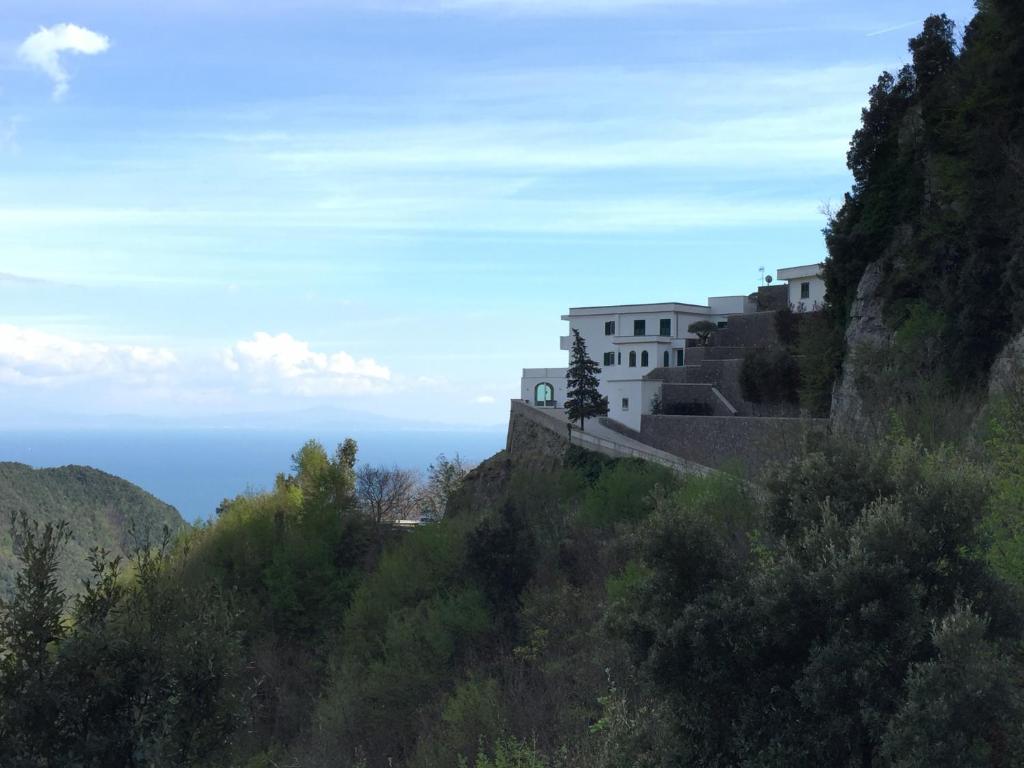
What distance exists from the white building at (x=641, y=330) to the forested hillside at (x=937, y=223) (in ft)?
36.5

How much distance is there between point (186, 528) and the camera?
2004 inches

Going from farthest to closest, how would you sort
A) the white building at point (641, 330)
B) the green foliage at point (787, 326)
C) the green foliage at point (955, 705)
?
the white building at point (641, 330) < the green foliage at point (787, 326) < the green foliage at point (955, 705)

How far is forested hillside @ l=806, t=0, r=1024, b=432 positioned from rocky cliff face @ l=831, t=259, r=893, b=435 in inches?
4.8

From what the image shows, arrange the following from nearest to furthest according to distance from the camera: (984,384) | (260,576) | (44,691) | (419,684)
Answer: (44,691), (984,384), (419,684), (260,576)

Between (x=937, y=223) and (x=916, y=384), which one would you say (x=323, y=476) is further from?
(x=937, y=223)

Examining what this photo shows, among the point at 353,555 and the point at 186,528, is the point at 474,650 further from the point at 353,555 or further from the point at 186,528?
the point at 186,528

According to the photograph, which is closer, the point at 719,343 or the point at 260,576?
the point at 260,576

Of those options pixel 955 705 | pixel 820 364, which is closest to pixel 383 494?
pixel 820 364

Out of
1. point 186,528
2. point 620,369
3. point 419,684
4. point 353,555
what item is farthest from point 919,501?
point 186,528

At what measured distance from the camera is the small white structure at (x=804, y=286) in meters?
45.8

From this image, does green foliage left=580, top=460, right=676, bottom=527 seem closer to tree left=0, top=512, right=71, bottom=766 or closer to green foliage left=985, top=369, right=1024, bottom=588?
green foliage left=985, top=369, right=1024, bottom=588

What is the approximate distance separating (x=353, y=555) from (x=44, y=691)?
32.3 metres

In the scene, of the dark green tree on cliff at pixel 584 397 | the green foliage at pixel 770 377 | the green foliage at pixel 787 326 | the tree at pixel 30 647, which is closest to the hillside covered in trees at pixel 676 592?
the tree at pixel 30 647

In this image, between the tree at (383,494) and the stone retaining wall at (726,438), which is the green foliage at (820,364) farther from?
the tree at (383,494)
